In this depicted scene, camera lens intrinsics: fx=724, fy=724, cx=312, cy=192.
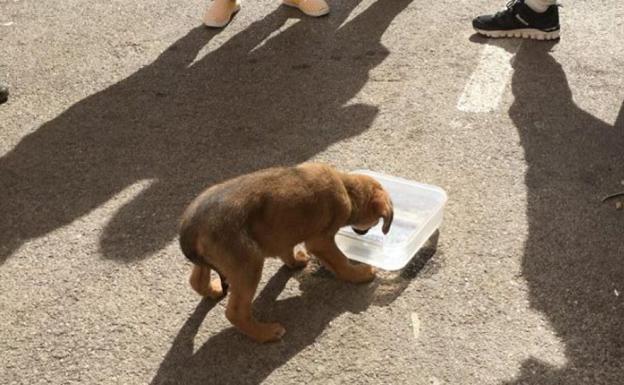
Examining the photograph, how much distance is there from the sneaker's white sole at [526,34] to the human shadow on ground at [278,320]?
2.30m

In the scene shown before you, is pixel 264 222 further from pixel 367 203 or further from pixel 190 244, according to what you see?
pixel 367 203

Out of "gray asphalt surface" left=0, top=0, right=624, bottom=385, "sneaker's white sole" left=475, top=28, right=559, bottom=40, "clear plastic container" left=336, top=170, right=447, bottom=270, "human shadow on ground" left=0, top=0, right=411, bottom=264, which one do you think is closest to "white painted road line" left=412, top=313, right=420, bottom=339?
"gray asphalt surface" left=0, top=0, right=624, bottom=385

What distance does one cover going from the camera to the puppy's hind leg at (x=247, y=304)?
2818mm

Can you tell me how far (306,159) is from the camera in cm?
412

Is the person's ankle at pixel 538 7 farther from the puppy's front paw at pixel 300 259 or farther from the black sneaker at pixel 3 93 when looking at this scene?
the black sneaker at pixel 3 93

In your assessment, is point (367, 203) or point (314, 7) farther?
point (314, 7)

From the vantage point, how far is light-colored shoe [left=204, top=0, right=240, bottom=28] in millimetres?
5672

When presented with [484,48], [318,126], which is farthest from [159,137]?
[484,48]

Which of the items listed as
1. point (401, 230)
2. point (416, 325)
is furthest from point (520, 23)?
point (416, 325)

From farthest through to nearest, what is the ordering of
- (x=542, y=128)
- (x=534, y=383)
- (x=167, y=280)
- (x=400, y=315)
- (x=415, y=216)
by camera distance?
(x=542, y=128), (x=415, y=216), (x=167, y=280), (x=400, y=315), (x=534, y=383)

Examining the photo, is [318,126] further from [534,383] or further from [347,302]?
[534,383]

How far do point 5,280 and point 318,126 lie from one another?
1963mm

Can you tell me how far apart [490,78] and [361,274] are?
210cm

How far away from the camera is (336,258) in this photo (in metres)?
3.23
